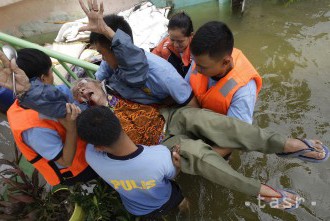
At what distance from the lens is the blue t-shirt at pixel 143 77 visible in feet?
5.48

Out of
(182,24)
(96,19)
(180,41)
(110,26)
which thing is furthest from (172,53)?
(96,19)

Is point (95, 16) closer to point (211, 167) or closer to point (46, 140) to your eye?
point (46, 140)

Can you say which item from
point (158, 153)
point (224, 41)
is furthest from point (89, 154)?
point (224, 41)

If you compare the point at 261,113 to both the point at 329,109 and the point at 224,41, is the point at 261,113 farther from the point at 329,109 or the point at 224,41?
the point at 224,41

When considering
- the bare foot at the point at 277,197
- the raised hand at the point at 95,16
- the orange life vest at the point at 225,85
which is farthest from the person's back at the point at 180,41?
the bare foot at the point at 277,197

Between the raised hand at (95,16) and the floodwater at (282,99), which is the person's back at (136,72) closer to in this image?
the raised hand at (95,16)

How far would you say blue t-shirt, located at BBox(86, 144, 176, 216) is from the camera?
165 centimetres

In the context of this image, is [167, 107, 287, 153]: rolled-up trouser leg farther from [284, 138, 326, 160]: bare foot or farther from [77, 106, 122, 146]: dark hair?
[77, 106, 122, 146]: dark hair

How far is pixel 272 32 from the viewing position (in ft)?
14.7

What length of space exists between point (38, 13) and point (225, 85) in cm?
452

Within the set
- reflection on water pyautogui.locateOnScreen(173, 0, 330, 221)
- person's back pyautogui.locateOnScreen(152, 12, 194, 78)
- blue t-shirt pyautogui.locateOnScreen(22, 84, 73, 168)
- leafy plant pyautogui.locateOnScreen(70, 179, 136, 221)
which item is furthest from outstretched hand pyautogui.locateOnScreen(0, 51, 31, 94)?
reflection on water pyautogui.locateOnScreen(173, 0, 330, 221)

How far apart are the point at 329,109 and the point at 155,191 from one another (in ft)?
7.58

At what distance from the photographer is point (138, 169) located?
1.65 metres

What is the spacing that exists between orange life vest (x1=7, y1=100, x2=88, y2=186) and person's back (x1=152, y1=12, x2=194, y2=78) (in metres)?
1.26
